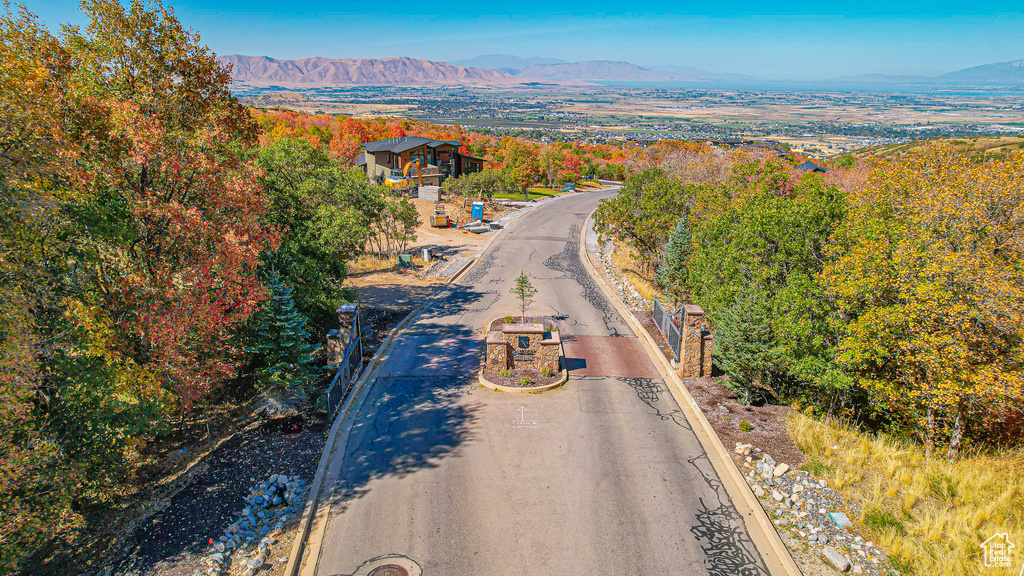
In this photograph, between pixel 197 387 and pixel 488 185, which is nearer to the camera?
pixel 197 387

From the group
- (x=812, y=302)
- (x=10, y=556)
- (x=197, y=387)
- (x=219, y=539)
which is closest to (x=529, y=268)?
(x=812, y=302)

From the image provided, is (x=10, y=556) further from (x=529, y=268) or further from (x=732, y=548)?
(x=529, y=268)

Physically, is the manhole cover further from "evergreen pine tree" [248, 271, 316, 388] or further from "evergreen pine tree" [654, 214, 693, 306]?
"evergreen pine tree" [654, 214, 693, 306]

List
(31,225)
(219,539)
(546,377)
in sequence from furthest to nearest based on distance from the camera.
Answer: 1. (546,377)
2. (219,539)
3. (31,225)

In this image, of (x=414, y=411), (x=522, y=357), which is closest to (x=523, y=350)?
(x=522, y=357)

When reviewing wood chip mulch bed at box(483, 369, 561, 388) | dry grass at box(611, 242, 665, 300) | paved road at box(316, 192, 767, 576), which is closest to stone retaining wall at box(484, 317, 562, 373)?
wood chip mulch bed at box(483, 369, 561, 388)
